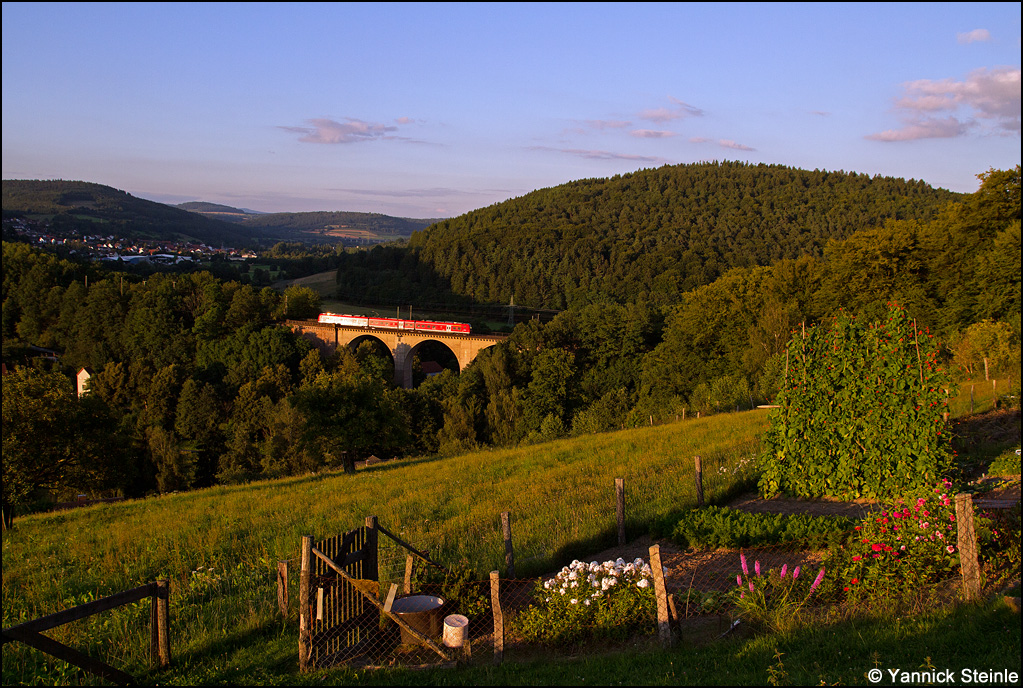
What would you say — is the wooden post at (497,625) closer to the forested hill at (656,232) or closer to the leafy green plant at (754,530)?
the leafy green plant at (754,530)

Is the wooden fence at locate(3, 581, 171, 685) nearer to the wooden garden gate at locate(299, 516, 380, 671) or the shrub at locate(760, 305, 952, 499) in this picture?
the wooden garden gate at locate(299, 516, 380, 671)

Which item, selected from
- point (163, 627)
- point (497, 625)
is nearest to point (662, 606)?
point (497, 625)

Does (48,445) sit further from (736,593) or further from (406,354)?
(406,354)

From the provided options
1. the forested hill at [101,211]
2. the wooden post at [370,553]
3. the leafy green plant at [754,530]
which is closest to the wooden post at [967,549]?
the leafy green plant at [754,530]

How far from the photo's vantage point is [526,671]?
5082 mm

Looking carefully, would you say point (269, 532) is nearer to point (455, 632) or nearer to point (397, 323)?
point (455, 632)

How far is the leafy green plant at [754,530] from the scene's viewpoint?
24.3 feet

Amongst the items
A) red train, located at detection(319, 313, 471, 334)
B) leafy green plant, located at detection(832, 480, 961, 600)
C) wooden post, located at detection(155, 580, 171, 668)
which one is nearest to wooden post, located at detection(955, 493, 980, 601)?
leafy green plant, located at detection(832, 480, 961, 600)

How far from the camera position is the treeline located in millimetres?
83875

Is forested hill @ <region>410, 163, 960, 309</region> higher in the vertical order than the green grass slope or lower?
higher

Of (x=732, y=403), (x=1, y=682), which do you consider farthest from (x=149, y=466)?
(x=1, y=682)

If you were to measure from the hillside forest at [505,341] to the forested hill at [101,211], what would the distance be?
78130 mm

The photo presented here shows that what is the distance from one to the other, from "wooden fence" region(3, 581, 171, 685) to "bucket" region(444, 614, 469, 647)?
2349mm

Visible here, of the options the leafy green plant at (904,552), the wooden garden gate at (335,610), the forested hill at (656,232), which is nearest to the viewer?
the wooden garden gate at (335,610)
